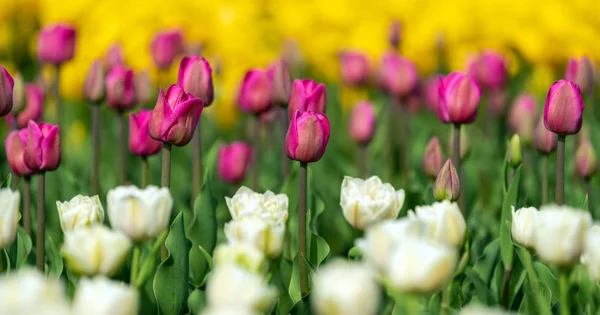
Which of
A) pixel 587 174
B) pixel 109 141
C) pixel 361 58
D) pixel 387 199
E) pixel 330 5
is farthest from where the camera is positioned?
pixel 330 5

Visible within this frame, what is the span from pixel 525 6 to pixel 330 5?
3.22 feet

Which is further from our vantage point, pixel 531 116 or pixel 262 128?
pixel 262 128

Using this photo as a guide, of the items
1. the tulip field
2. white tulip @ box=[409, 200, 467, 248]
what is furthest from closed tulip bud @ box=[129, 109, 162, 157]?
white tulip @ box=[409, 200, 467, 248]

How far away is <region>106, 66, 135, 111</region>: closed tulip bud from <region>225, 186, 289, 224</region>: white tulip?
0.66 meters

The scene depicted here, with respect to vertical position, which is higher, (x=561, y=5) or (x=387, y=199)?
(x=561, y=5)

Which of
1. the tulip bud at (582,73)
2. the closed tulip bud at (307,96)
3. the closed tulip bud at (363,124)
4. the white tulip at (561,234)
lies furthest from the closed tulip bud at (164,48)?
the white tulip at (561,234)

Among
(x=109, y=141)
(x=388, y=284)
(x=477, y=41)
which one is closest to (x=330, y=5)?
(x=477, y=41)

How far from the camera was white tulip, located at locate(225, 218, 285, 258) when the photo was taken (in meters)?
1.39

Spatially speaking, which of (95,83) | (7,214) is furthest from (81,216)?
(95,83)

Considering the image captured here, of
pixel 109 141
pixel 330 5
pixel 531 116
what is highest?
pixel 330 5

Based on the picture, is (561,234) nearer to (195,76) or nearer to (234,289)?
(234,289)

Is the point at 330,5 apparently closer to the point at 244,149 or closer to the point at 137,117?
the point at 244,149

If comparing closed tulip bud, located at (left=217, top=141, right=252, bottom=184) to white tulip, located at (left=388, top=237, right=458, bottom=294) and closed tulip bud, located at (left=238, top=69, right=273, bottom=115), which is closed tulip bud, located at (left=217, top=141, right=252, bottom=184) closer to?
closed tulip bud, located at (left=238, top=69, right=273, bottom=115)

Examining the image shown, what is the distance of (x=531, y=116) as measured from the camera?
2.39 meters
